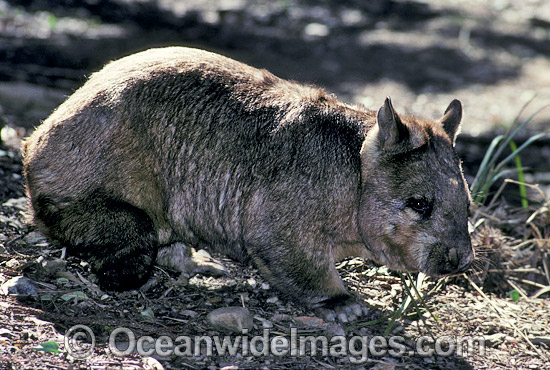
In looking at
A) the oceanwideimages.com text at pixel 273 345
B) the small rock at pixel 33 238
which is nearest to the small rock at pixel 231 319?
the oceanwideimages.com text at pixel 273 345

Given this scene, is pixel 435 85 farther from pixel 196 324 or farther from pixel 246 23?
pixel 196 324

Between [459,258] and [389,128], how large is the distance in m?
1.01

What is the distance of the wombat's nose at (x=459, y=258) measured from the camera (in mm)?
4746

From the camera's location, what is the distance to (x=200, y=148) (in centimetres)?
505

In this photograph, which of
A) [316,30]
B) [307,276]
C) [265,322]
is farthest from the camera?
[316,30]

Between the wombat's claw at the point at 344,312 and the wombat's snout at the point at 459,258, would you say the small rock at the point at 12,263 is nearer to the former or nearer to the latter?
the wombat's claw at the point at 344,312

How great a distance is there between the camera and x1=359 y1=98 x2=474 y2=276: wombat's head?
475 centimetres

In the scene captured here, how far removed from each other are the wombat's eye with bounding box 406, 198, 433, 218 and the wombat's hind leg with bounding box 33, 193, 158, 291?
1869mm

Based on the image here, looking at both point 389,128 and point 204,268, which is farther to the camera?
point 204,268

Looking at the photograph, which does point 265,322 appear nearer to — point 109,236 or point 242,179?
point 242,179

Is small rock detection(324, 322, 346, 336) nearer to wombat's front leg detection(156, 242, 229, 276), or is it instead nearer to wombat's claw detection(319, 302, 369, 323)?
wombat's claw detection(319, 302, 369, 323)

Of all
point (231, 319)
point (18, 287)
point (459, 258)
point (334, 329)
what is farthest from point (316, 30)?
point (18, 287)

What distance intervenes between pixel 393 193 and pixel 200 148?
1.43 m

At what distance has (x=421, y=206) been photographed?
15.7 feet
